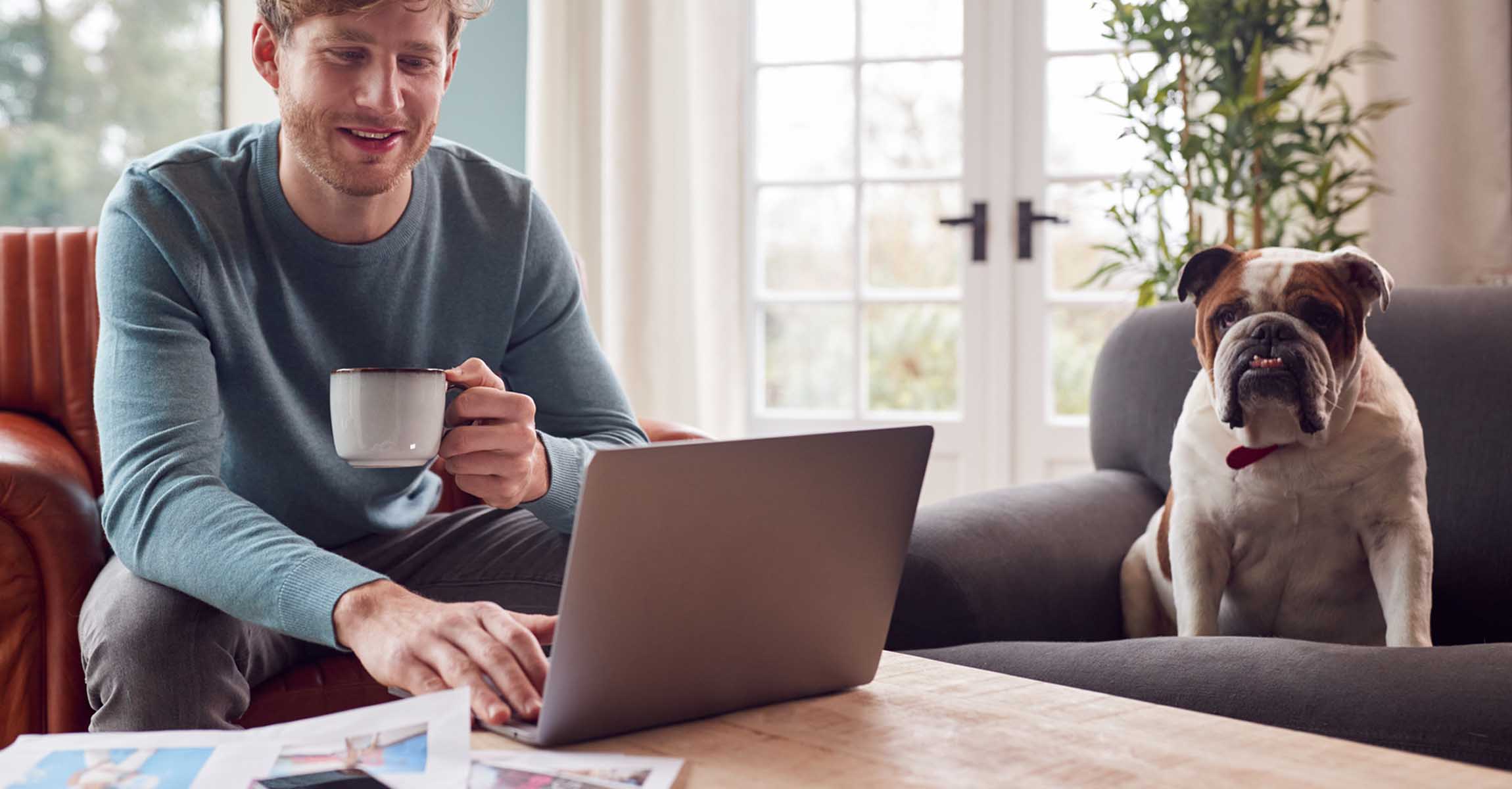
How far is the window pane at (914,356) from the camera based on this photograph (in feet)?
12.2

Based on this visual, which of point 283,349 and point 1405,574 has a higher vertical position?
point 283,349

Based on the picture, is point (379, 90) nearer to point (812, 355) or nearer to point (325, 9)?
point (325, 9)

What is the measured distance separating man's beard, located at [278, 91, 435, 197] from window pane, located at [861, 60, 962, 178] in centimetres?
244

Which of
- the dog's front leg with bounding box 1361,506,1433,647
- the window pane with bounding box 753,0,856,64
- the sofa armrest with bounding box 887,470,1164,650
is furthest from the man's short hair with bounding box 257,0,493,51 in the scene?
the window pane with bounding box 753,0,856,64

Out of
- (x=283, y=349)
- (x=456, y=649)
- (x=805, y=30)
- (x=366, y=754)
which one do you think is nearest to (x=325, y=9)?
(x=283, y=349)

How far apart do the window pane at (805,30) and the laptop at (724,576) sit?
9.93 ft

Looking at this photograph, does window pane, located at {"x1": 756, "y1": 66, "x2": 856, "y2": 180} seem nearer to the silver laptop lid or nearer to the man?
the man

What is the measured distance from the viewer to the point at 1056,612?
1722 millimetres

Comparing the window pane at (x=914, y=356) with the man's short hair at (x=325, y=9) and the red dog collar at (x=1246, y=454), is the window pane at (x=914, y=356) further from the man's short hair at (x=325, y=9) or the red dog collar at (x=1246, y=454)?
the man's short hair at (x=325, y=9)

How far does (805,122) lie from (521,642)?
311 centimetres

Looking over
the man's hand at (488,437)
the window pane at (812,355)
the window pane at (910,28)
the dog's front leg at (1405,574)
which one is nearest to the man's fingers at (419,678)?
the man's hand at (488,437)

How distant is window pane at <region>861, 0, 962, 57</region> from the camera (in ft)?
12.0

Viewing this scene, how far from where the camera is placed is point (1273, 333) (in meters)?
1.46

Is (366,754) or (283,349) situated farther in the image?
(283,349)
